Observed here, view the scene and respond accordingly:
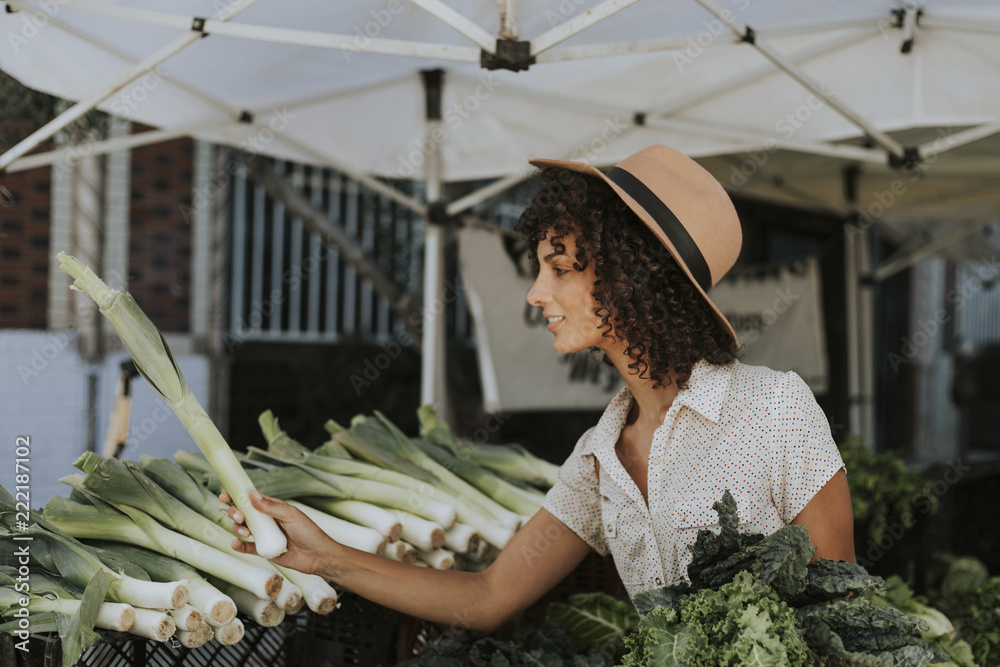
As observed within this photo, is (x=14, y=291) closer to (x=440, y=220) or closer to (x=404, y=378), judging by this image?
(x=404, y=378)

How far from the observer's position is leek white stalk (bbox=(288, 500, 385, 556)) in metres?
2.03

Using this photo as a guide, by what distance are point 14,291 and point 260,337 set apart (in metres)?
1.81

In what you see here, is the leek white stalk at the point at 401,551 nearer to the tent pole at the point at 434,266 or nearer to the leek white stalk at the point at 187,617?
the leek white stalk at the point at 187,617

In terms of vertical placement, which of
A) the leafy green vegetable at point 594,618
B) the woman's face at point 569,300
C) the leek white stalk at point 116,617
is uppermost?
the woman's face at point 569,300

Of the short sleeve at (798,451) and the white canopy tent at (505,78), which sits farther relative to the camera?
the white canopy tent at (505,78)

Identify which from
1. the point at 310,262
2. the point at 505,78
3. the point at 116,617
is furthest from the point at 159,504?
the point at 310,262

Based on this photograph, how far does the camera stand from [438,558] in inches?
88.0

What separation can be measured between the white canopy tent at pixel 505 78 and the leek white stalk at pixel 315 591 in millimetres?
1477

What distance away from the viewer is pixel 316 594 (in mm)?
1845

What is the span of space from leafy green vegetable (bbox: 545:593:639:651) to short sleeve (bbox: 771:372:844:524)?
835mm

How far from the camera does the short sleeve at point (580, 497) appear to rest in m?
2.04

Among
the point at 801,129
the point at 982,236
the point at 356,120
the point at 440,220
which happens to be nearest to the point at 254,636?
the point at 440,220

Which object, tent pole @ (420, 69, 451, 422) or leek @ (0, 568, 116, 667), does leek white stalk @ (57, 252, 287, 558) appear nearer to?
leek @ (0, 568, 116, 667)

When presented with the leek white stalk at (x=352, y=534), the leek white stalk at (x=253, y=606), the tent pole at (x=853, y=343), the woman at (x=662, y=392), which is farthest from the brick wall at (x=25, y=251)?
the tent pole at (x=853, y=343)
